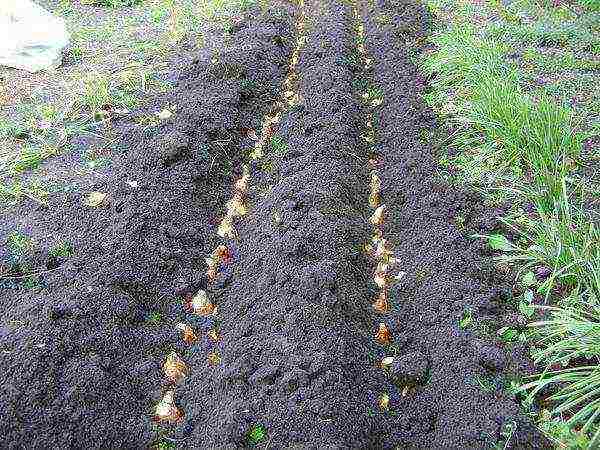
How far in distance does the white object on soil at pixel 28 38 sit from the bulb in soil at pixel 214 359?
3.66 m

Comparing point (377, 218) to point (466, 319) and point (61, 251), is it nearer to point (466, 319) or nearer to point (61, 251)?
point (466, 319)

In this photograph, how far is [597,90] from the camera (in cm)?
442

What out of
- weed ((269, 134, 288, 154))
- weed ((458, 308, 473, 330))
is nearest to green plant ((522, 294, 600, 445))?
weed ((458, 308, 473, 330))

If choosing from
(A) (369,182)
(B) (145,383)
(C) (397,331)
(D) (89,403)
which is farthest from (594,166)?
(D) (89,403)

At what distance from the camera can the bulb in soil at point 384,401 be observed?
2.68 metres

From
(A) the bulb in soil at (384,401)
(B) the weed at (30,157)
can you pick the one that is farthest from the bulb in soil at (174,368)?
(B) the weed at (30,157)

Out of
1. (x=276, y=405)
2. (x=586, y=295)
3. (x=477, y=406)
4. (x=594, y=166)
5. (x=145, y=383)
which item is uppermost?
(x=594, y=166)

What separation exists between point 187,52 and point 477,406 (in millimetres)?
4332

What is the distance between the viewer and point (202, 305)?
126 inches

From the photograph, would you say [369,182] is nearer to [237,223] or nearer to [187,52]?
[237,223]

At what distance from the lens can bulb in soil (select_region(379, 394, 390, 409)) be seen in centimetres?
268

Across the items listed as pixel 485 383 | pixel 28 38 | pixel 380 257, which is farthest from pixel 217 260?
pixel 28 38

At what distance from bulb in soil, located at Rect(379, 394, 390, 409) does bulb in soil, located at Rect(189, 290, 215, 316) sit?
1.10 m

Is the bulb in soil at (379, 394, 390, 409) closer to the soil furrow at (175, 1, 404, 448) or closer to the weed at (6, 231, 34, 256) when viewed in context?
the soil furrow at (175, 1, 404, 448)
